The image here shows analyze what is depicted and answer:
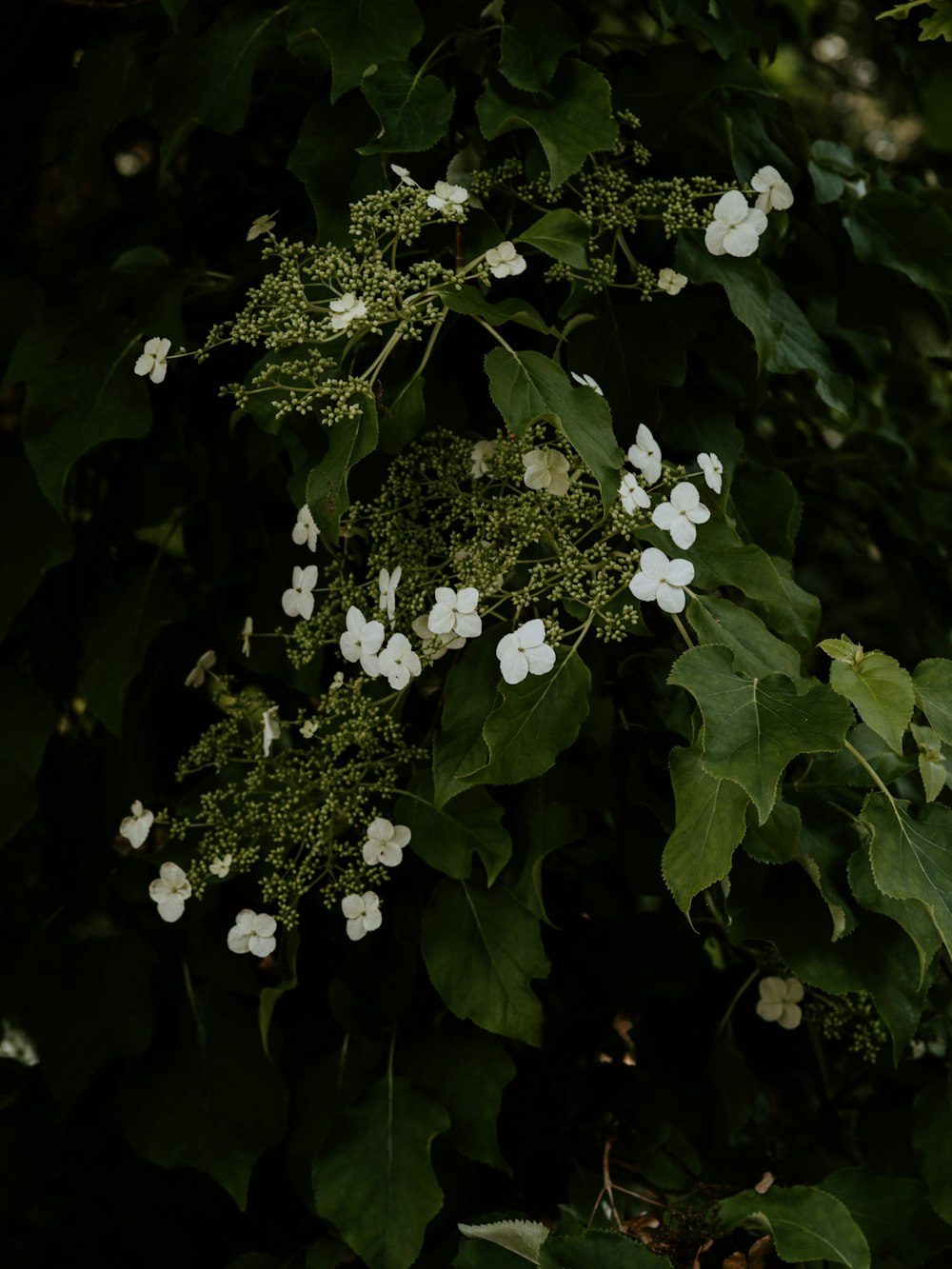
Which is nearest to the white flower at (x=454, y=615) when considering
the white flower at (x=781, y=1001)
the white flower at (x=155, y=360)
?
the white flower at (x=155, y=360)

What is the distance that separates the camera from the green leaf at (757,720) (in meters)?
0.87

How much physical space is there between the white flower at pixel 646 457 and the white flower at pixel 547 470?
7 centimetres

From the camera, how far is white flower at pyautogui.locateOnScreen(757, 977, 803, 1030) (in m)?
1.30

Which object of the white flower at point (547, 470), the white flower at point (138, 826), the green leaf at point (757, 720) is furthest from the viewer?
the white flower at point (138, 826)

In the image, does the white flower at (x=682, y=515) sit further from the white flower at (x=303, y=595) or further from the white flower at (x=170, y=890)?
the white flower at (x=170, y=890)

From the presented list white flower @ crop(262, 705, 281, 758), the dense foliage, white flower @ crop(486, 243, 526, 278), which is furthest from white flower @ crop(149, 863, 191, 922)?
white flower @ crop(486, 243, 526, 278)

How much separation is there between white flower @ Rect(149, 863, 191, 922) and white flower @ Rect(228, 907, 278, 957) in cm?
7

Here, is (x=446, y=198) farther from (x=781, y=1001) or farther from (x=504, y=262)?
(x=781, y=1001)

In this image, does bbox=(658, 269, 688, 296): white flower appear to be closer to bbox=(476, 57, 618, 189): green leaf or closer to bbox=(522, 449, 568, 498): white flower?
bbox=(476, 57, 618, 189): green leaf

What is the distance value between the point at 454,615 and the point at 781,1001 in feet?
1.99

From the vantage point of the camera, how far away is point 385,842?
1.11 metres

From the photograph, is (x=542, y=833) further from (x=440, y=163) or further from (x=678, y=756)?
(x=440, y=163)

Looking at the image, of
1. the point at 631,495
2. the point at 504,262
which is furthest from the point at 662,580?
the point at 504,262

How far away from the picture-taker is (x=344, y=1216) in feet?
3.87
